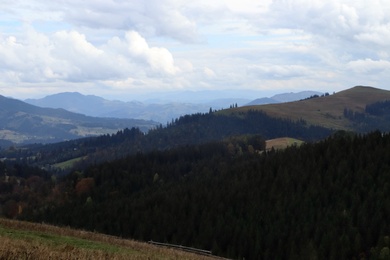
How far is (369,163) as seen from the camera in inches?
5979

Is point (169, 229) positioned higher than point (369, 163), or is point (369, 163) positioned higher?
point (369, 163)

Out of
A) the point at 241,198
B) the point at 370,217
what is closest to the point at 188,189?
the point at 241,198

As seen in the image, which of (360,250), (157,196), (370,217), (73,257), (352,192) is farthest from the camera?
(157,196)

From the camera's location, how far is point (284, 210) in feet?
458

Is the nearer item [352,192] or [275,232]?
[275,232]

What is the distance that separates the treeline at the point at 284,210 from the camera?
115m

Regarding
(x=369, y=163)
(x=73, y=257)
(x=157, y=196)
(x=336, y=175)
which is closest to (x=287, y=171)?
(x=336, y=175)

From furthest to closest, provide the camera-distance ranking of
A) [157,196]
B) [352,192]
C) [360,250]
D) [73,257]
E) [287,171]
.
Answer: [157,196] → [287,171] → [352,192] → [360,250] → [73,257]

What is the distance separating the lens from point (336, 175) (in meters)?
156

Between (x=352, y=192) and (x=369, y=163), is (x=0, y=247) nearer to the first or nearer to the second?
(x=352, y=192)

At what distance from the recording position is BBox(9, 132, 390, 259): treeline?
378 feet

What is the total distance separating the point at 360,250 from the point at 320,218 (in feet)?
69.3

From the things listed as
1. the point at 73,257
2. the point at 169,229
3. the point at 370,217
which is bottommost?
the point at 169,229

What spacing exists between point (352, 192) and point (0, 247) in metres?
133
